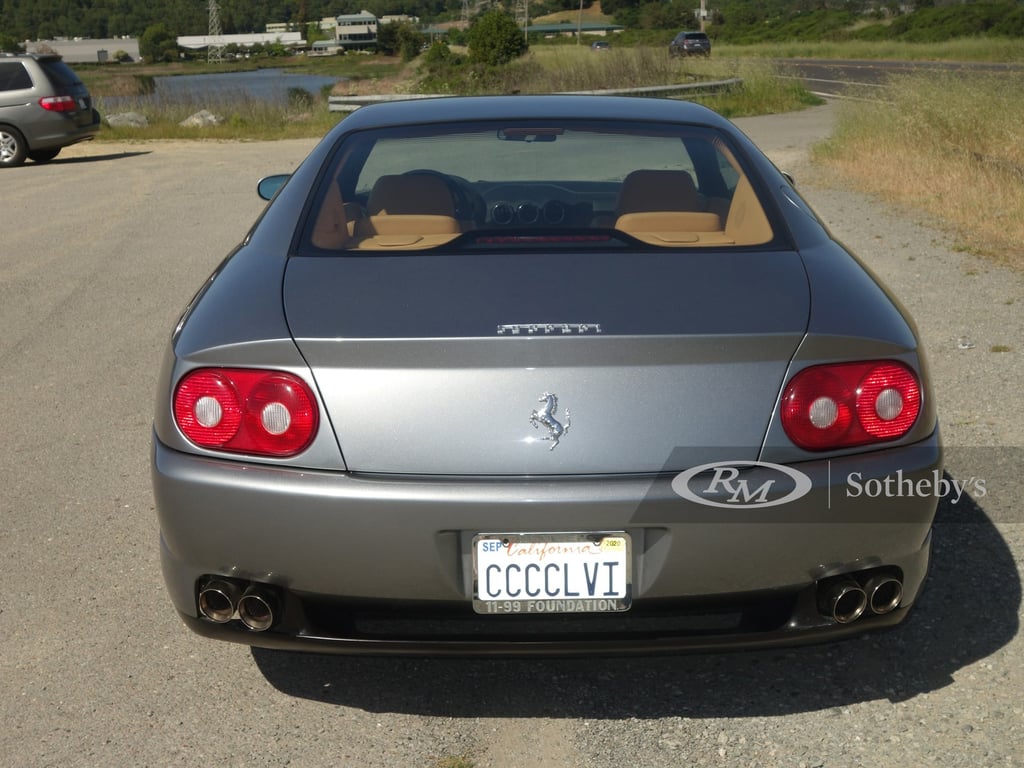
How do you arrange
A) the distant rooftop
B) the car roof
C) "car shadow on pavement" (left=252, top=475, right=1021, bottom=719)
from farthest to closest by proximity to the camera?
the distant rooftop < the car roof < "car shadow on pavement" (left=252, top=475, right=1021, bottom=719)

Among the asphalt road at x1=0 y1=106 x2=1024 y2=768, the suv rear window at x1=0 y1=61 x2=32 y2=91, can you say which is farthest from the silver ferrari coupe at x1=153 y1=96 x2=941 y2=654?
the suv rear window at x1=0 y1=61 x2=32 y2=91

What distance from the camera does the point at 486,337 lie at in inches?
98.2

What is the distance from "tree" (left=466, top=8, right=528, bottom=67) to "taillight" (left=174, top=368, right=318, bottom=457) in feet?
106

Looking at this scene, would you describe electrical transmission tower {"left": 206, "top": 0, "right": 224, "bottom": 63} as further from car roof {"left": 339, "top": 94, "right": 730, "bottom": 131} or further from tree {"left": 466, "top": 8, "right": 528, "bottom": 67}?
car roof {"left": 339, "top": 94, "right": 730, "bottom": 131}

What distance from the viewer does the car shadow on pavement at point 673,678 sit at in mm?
2980

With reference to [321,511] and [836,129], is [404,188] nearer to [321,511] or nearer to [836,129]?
[321,511]

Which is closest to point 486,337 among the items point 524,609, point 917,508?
point 524,609

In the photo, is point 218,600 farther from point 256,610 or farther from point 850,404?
point 850,404

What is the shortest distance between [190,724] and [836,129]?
47.6 ft

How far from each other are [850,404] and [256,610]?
1.39 meters

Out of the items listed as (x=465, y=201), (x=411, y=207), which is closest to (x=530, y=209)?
(x=465, y=201)

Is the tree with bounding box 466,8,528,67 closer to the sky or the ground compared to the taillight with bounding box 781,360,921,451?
closer to the ground

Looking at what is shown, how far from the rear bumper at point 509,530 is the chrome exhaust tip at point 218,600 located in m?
Answer: 0.02

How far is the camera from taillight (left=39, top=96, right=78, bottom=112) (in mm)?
19141
